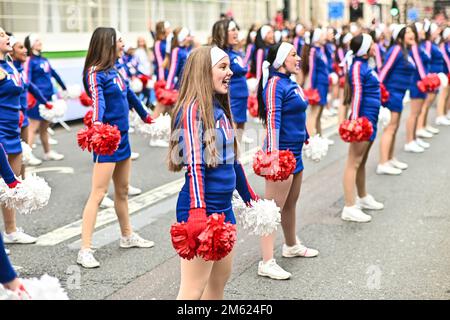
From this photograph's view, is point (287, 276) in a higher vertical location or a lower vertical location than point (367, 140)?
lower

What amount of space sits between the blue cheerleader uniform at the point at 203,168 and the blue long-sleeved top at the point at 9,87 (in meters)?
2.59

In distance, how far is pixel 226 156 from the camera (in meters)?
3.65

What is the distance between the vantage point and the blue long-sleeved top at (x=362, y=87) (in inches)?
260

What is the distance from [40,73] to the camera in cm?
1023

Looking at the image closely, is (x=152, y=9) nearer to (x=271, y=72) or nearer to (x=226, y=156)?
(x=271, y=72)

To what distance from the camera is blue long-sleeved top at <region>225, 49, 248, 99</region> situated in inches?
309

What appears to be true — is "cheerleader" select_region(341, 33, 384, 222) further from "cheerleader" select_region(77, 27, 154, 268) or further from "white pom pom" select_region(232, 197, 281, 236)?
"white pom pom" select_region(232, 197, 281, 236)

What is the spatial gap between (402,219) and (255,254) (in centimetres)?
177

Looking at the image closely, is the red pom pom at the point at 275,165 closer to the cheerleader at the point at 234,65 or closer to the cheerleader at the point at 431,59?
the cheerleader at the point at 234,65

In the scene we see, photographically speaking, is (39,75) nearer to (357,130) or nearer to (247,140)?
(247,140)

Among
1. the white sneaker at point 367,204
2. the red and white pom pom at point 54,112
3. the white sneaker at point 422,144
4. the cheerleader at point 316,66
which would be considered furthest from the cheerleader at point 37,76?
→ the white sneaker at point 422,144
